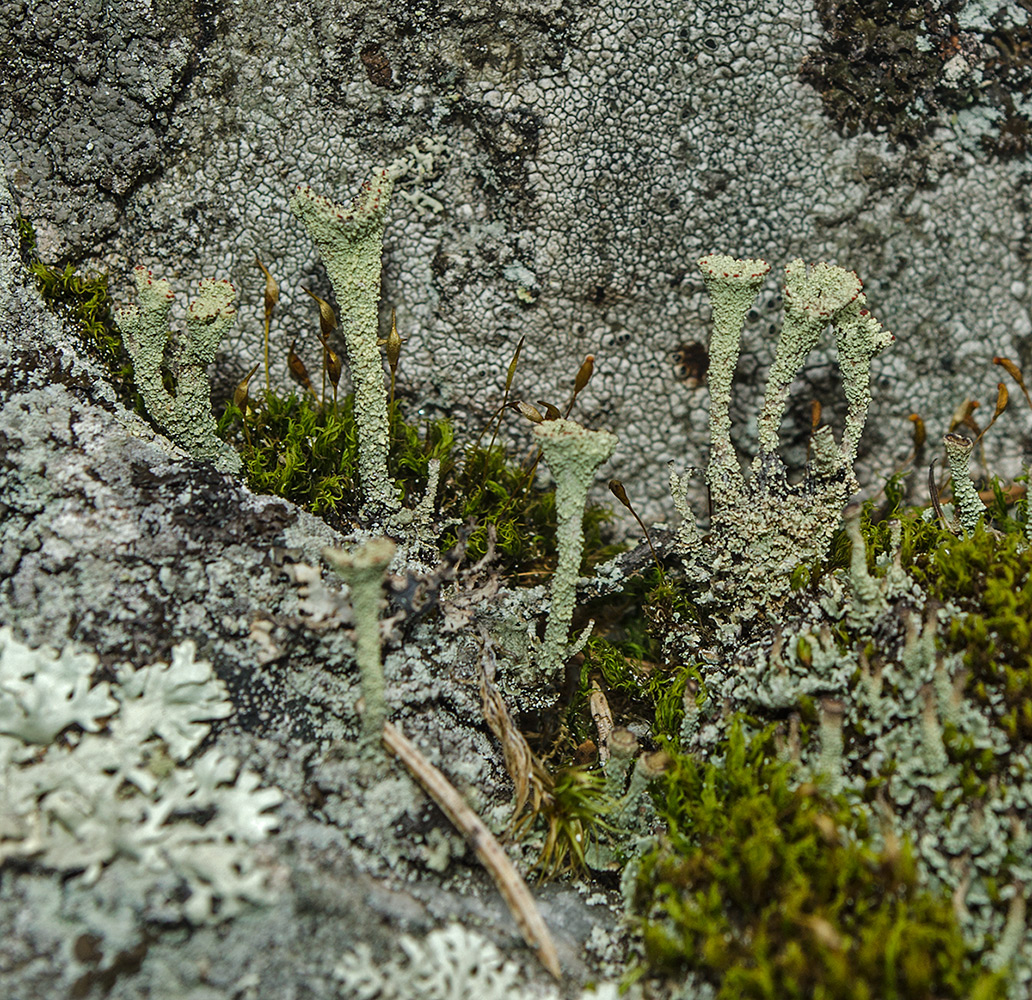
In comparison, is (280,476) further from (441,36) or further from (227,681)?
(441,36)

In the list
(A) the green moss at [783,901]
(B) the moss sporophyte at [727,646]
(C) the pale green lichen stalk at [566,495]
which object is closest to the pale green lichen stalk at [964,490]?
(B) the moss sporophyte at [727,646]

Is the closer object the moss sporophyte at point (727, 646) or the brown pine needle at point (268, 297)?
the moss sporophyte at point (727, 646)

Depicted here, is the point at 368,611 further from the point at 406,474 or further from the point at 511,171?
the point at 511,171

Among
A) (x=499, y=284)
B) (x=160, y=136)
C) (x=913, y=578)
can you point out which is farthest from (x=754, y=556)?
(x=160, y=136)

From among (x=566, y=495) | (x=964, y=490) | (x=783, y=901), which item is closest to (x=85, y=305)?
(x=566, y=495)

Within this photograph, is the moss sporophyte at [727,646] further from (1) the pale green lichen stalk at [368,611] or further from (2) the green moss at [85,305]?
(2) the green moss at [85,305]
